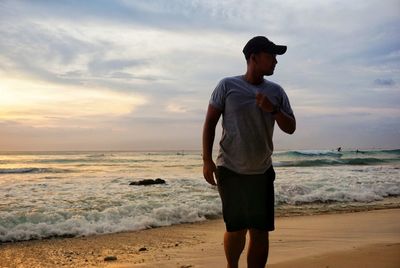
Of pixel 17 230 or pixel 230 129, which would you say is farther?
pixel 17 230

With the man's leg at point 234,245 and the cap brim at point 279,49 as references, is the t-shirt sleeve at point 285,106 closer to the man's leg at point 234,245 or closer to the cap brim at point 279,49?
the cap brim at point 279,49

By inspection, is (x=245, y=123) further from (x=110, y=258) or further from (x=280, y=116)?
(x=110, y=258)

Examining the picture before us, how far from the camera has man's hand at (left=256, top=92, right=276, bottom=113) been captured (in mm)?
2760

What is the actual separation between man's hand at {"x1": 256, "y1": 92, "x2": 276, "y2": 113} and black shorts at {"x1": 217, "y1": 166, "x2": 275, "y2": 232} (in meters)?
0.54

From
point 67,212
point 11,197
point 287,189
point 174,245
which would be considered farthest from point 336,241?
point 11,197

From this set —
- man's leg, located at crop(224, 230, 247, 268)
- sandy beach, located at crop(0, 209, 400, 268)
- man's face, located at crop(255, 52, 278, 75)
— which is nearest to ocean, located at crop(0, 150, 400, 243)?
sandy beach, located at crop(0, 209, 400, 268)

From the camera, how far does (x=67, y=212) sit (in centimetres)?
834

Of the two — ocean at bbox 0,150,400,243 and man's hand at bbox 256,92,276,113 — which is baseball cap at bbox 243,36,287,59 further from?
ocean at bbox 0,150,400,243

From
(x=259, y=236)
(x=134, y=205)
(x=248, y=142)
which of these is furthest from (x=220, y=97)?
(x=134, y=205)

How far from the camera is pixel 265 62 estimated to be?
3018 mm

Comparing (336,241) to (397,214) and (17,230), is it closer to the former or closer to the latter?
(397,214)

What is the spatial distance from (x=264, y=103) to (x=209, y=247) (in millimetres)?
3645

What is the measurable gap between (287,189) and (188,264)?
8474mm

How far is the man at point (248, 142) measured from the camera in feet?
9.81
